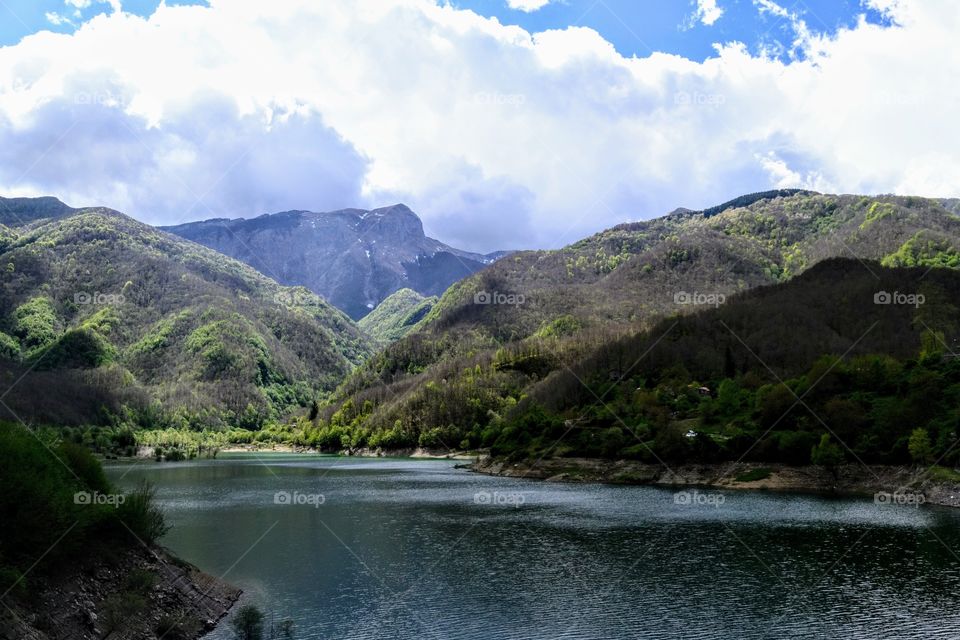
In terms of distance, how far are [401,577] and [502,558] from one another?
30.7ft

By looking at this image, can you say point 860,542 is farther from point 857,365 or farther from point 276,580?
point 857,365

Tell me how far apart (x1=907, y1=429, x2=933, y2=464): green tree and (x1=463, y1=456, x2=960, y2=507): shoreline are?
72.3 inches

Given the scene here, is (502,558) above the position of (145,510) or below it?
below

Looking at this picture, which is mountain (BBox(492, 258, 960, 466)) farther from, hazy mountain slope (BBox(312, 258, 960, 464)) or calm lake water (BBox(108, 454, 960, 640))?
calm lake water (BBox(108, 454, 960, 640))

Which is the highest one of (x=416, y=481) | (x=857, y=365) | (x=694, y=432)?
(x=857, y=365)

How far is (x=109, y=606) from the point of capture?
32.8m

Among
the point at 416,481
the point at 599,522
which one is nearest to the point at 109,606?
the point at 599,522

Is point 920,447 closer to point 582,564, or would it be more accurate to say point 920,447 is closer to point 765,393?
point 765,393

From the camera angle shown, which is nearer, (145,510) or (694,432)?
(145,510)

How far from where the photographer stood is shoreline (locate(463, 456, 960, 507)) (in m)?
88.3

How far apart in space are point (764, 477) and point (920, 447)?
21632 mm

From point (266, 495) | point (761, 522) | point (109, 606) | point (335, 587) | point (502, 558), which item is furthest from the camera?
point (266, 495)

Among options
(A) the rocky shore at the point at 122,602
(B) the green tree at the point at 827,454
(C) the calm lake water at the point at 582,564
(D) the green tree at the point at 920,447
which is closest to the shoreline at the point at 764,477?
(B) the green tree at the point at 827,454

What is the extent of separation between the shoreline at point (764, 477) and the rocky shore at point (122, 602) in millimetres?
79978
